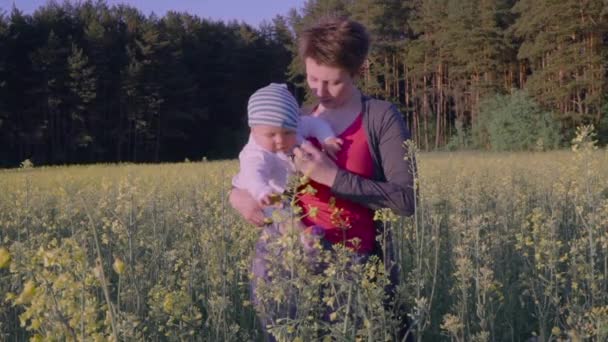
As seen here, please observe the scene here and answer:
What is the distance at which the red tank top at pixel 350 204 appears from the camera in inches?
88.6

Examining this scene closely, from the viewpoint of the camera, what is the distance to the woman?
7.23 ft

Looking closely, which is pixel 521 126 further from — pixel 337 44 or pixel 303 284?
pixel 303 284

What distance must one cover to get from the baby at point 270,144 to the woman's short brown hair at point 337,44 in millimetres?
184

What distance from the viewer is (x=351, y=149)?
239 centimetres

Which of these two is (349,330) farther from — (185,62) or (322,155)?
(185,62)

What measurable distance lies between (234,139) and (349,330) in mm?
43476

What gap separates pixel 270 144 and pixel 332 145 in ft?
0.76

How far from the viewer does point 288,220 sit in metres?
1.64

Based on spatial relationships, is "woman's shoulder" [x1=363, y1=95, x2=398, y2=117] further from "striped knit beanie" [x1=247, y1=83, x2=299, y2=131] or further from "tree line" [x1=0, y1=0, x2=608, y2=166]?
"tree line" [x1=0, y1=0, x2=608, y2=166]

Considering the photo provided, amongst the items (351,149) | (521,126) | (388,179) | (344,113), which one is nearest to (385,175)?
(388,179)

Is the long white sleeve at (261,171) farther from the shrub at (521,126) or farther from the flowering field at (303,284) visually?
the shrub at (521,126)

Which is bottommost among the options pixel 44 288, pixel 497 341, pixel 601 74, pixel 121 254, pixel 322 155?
pixel 497 341

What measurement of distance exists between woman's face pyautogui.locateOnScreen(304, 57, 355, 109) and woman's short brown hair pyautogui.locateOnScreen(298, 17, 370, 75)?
0.8 inches

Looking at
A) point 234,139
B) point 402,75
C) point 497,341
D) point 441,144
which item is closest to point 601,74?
point 441,144
